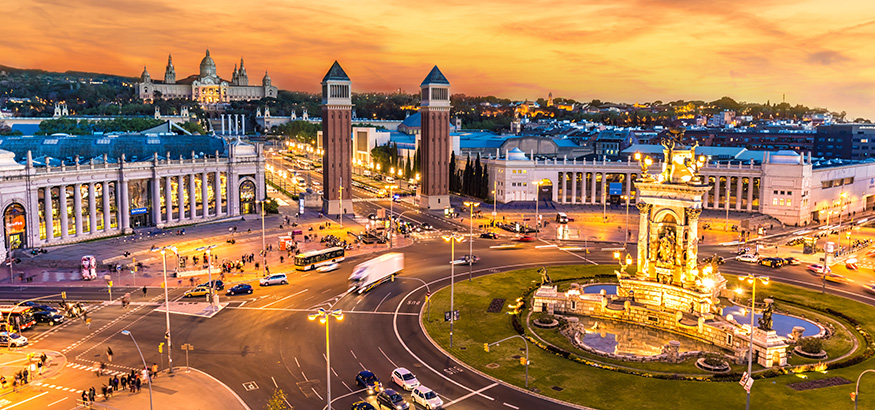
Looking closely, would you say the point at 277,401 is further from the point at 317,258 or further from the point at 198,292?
the point at 317,258

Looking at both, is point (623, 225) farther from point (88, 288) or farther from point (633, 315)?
point (88, 288)

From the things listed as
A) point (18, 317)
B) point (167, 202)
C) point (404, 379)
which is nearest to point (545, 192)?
point (167, 202)

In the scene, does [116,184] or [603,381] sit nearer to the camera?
[603,381]

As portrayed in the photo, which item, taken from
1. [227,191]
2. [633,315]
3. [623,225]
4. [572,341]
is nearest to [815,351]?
[633,315]

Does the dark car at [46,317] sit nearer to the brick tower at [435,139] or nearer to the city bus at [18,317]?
the city bus at [18,317]

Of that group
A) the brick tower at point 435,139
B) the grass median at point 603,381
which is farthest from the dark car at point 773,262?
the brick tower at point 435,139

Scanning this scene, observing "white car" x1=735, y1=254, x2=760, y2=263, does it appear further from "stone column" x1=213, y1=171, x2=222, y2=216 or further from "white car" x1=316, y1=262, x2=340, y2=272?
"stone column" x1=213, y1=171, x2=222, y2=216

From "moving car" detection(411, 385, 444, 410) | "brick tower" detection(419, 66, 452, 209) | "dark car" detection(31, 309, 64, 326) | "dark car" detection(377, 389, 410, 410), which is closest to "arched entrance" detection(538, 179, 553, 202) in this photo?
"brick tower" detection(419, 66, 452, 209)
